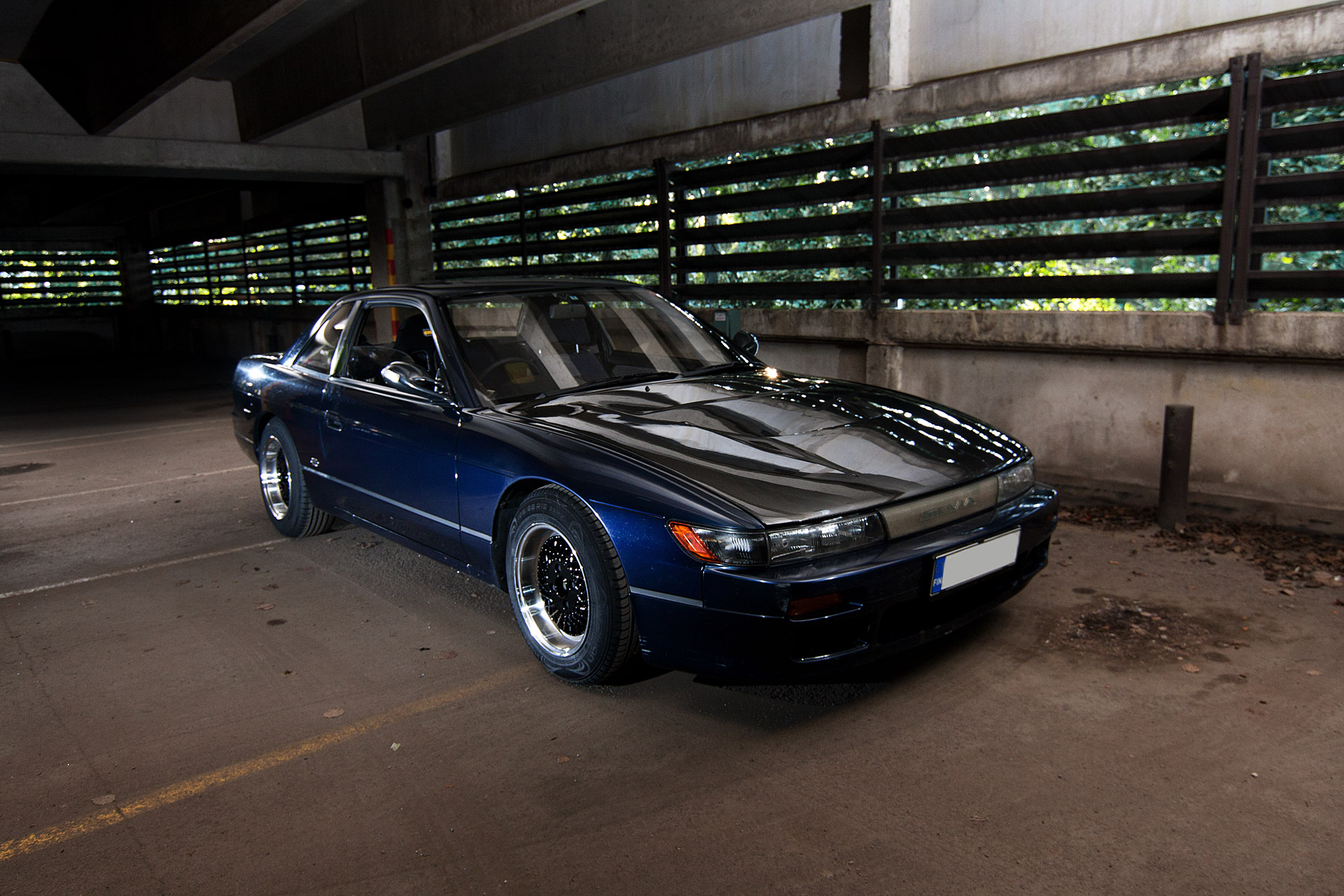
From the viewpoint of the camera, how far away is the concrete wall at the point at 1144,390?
5086 millimetres

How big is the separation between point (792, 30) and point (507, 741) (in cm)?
662

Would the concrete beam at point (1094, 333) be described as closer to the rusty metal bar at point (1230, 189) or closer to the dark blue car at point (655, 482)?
the rusty metal bar at point (1230, 189)

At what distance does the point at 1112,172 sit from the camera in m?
5.80

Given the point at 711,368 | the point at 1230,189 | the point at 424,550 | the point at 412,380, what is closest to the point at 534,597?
the point at 424,550

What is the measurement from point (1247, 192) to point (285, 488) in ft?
19.3

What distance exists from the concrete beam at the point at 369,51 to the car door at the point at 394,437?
3124 mm

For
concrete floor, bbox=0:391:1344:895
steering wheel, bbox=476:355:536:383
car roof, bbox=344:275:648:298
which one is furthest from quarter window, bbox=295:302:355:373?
steering wheel, bbox=476:355:536:383

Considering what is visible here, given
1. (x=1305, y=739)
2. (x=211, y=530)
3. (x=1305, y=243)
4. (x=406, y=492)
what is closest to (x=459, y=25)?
(x=211, y=530)

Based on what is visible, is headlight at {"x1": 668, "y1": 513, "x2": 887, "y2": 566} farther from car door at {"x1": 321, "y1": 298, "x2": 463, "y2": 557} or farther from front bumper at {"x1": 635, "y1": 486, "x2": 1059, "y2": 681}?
car door at {"x1": 321, "y1": 298, "x2": 463, "y2": 557}

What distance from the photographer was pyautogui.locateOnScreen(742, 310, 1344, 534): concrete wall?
5.09m

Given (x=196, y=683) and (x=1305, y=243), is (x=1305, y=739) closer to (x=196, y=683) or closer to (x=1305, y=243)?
(x=1305, y=243)

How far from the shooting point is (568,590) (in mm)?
3365

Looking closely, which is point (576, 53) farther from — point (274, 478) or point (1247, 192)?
point (1247, 192)

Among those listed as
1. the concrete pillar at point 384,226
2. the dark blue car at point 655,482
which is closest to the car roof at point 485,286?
the dark blue car at point 655,482
